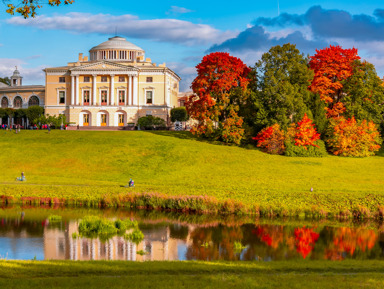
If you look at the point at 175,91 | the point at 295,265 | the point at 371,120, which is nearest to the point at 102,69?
the point at 175,91

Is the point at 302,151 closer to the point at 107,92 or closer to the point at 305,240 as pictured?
the point at 305,240

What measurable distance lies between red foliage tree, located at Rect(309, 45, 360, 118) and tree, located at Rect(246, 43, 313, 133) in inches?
98.4

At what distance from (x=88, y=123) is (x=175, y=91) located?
779 inches

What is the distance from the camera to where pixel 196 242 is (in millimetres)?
25922

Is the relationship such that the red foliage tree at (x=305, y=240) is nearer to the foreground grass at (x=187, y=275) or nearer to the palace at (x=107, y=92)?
the foreground grass at (x=187, y=275)

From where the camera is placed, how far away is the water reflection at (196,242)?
22.9 metres

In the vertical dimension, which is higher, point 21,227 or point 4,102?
point 4,102

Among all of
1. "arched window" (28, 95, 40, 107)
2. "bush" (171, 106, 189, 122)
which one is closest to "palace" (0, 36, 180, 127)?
"bush" (171, 106, 189, 122)

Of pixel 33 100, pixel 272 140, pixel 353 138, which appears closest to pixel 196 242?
pixel 272 140

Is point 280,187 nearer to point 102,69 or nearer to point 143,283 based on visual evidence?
point 143,283

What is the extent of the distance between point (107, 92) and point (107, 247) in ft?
231

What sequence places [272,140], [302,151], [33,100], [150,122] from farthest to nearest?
[33,100] < [150,122] < [272,140] < [302,151]

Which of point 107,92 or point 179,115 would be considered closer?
point 179,115

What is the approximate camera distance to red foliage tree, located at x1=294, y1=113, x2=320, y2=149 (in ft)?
189
